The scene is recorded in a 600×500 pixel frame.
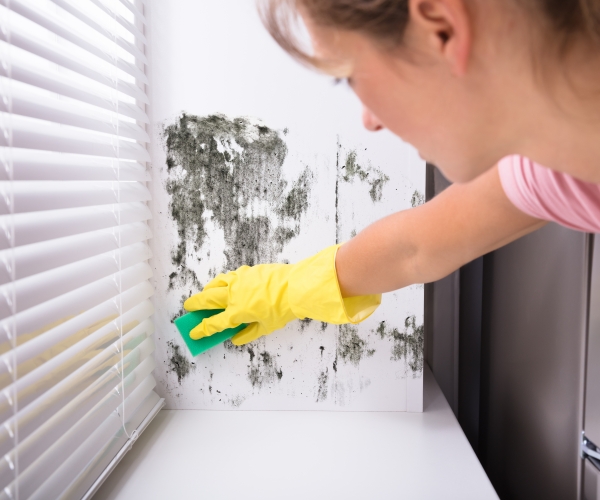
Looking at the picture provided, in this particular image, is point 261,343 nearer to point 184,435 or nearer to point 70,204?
point 184,435

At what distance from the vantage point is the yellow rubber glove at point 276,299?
99 centimetres

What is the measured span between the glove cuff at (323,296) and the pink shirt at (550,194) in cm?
37

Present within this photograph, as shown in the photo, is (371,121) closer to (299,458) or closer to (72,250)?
(72,250)

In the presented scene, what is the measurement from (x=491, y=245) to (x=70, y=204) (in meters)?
0.67

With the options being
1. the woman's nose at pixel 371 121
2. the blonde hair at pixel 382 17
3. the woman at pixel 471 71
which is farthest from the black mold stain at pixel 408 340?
the blonde hair at pixel 382 17

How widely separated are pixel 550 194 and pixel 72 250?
2.31 ft

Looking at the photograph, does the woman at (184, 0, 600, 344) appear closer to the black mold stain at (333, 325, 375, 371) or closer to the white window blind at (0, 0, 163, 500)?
the white window blind at (0, 0, 163, 500)

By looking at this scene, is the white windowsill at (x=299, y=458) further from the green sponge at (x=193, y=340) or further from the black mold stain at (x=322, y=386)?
the green sponge at (x=193, y=340)

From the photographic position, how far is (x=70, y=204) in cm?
82

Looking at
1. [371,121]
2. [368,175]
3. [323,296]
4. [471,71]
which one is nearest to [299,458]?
[323,296]

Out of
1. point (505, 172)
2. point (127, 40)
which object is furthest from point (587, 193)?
point (127, 40)

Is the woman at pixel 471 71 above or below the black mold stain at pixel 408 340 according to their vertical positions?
above

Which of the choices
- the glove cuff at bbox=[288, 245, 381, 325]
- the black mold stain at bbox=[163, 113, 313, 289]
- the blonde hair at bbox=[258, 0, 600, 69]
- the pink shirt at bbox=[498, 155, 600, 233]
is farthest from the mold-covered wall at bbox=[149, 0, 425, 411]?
the blonde hair at bbox=[258, 0, 600, 69]

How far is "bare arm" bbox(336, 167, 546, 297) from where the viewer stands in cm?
79
